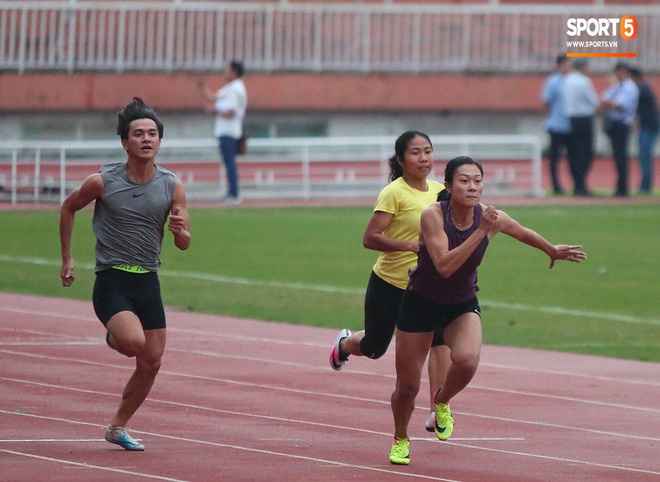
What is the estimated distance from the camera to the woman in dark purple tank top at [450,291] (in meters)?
8.11

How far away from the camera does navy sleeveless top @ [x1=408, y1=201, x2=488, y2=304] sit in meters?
8.17

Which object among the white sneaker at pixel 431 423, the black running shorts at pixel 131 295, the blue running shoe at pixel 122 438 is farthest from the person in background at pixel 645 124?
the blue running shoe at pixel 122 438

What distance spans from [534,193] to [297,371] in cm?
1638

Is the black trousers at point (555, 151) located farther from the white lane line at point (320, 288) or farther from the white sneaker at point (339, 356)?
the white sneaker at point (339, 356)

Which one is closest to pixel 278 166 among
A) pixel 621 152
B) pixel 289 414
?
pixel 621 152

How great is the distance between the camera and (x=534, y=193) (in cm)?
2745

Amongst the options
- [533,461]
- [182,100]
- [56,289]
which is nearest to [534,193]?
[182,100]

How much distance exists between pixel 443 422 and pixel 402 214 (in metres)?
1.31

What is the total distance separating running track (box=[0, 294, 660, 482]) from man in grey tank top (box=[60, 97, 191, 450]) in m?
0.45

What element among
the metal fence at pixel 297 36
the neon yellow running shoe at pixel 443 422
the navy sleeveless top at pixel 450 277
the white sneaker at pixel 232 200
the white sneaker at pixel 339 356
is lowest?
the neon yellow running shoe at pixel 443 422

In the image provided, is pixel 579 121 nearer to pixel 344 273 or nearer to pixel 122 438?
pixel 344 273

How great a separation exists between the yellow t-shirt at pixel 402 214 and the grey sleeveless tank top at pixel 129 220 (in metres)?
1.39

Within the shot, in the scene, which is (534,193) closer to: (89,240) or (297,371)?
(89,240)

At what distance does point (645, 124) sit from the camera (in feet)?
92.7
